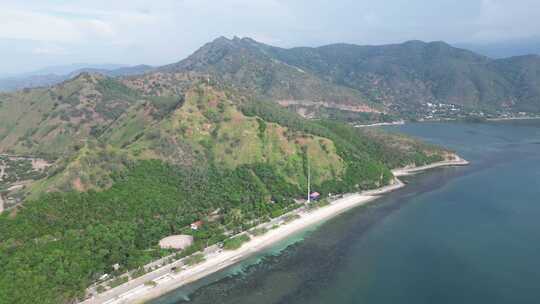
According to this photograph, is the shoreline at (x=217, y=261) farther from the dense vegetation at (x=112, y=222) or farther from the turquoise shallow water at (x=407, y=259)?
the dense vegetation at (x=112, y=222)

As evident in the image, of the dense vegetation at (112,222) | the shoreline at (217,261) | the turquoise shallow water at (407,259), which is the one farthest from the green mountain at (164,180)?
the turquoise shallow water at (407,259)

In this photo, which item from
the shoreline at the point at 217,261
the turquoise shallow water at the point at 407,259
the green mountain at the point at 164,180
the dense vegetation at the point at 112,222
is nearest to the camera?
the dense vegetation at the point at 112,222

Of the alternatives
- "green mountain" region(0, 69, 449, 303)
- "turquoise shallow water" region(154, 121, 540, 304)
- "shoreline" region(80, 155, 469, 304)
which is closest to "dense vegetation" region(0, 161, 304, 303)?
"green mountain" region(0, 69, 449, 303)

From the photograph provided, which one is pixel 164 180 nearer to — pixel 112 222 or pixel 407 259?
pixel 112 222

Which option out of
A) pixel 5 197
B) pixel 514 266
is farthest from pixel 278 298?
pixel 5 197

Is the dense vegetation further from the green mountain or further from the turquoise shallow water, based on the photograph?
the turquoise shallow water

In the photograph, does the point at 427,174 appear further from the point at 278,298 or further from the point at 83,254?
the point at 83,254
